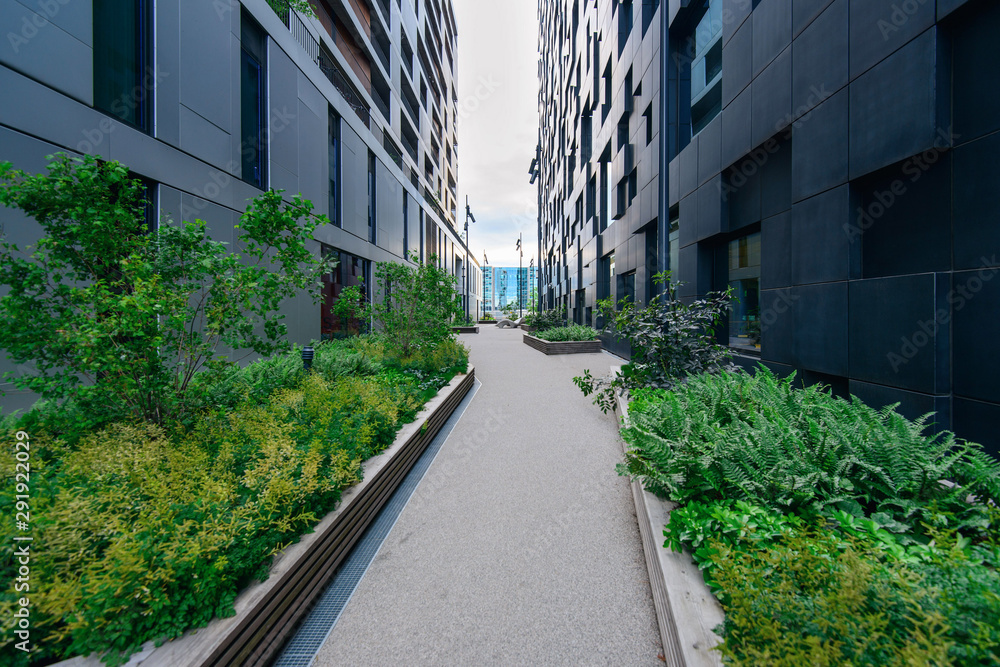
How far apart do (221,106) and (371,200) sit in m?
10.2

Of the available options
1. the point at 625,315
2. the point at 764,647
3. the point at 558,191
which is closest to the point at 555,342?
the point at 625,315

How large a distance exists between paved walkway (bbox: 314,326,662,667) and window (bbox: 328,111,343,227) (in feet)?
38.3

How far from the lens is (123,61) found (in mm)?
6531

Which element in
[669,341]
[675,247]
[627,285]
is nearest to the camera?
[669,341]

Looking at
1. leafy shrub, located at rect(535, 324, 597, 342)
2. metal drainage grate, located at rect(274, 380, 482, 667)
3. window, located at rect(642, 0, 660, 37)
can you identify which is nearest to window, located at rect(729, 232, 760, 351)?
metal drainage grate, located at rect(274, 380, 482, 667)

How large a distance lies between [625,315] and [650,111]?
9.30m

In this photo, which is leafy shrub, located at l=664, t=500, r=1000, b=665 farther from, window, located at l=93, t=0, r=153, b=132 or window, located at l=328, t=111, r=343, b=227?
window, located at l=328, t=111, r=343, b=227

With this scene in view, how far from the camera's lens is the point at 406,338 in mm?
11195

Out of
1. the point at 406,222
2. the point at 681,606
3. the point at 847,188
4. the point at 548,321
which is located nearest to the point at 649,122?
the point at 847,188

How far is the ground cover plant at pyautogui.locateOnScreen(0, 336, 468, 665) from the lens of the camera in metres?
1.93

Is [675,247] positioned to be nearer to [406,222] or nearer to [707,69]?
[707,69]

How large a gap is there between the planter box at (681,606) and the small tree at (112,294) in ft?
14.7

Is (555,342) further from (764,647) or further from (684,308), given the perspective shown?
(764,647)

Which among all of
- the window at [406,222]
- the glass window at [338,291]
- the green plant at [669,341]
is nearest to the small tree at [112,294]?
the green plant at [669,341]
